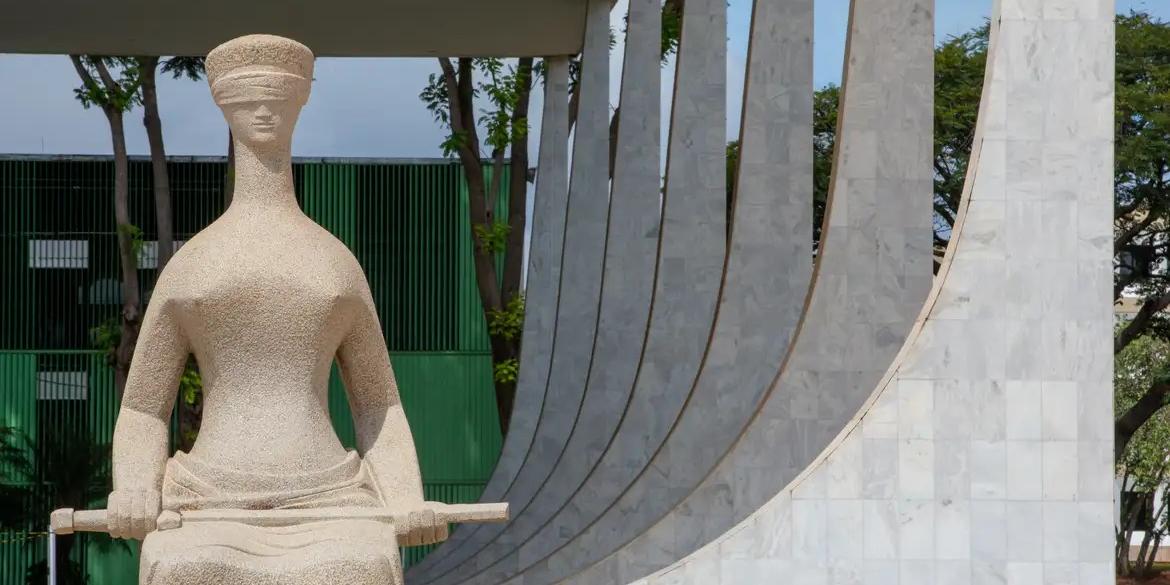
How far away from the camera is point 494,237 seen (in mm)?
29500

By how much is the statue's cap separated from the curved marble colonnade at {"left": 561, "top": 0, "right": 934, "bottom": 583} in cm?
559

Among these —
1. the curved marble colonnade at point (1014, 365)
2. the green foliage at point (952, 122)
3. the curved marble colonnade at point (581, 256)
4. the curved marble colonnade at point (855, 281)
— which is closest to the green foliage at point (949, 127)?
the green foliage at point (952, 122)

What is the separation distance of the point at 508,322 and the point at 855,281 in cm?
1625

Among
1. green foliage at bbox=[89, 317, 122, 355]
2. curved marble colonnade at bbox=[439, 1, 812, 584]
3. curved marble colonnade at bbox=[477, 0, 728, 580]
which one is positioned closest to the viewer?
curved marble colonnade at bbox=[439, 1, 812, 584]

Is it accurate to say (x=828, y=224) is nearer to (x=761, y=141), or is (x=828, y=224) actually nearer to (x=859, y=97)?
(x=859, y=97)

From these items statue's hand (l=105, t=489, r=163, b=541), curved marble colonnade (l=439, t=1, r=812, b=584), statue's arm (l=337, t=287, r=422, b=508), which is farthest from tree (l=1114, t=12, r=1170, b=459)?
statue's hand (l=105, t=489, r=163, b=541)

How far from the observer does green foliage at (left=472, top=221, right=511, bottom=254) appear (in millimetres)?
29500

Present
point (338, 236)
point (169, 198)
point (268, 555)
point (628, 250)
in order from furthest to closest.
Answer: point (338, 236), point (169, 198), point (628, 250), point (268, 555)

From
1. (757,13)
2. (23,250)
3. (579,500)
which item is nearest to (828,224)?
(757,13)

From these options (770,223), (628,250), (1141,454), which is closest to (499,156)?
(628,250)

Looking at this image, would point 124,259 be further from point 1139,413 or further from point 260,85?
point 260,85

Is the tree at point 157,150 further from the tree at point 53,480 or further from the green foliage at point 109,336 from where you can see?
the tree at point 53,480

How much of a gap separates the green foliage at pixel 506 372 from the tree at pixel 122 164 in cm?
523

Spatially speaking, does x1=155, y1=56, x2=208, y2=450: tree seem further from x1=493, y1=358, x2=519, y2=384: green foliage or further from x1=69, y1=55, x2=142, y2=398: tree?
x1=493, y1=358, x2=519, y2=384: green foliage
